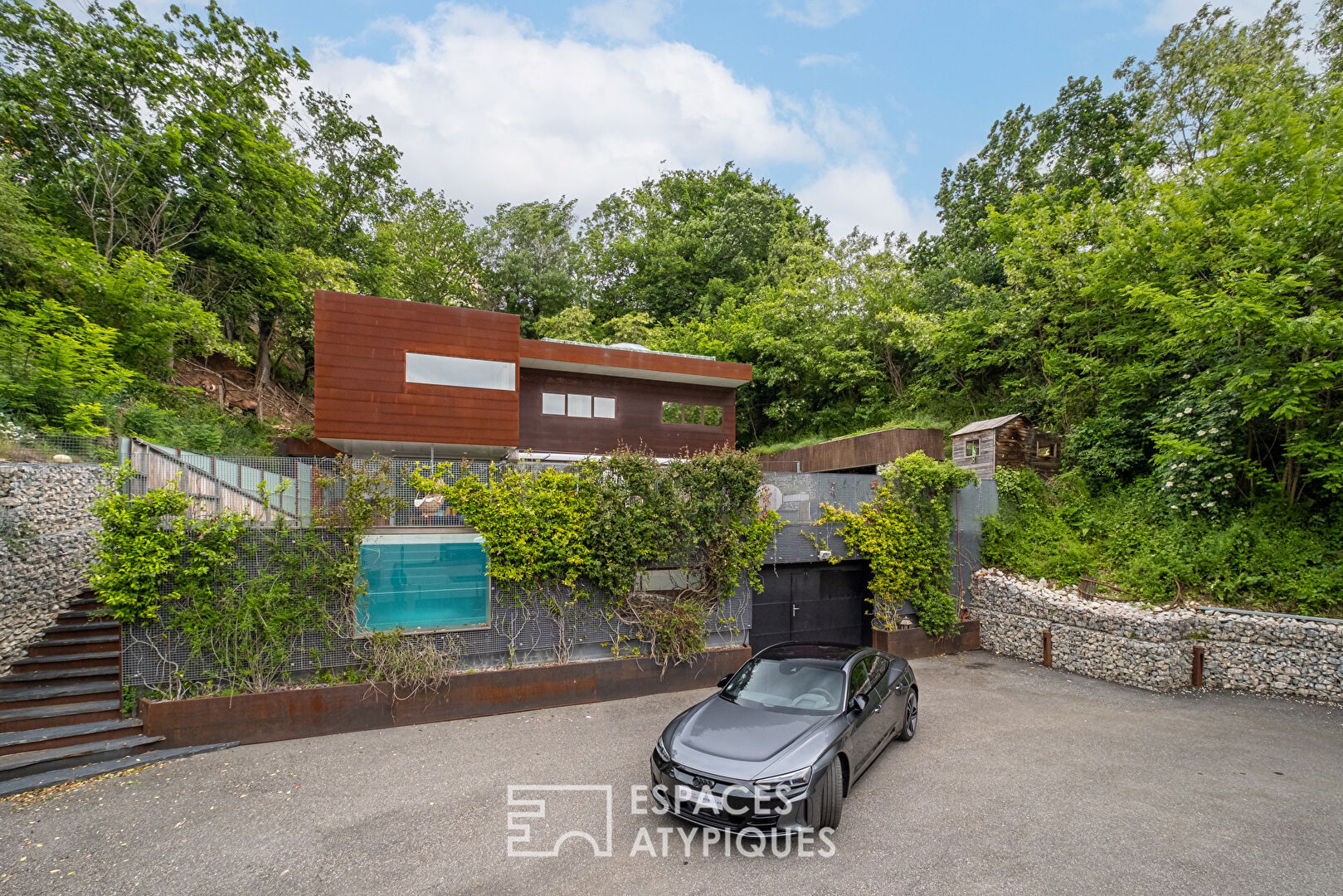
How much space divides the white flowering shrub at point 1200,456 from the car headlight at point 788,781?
927cm

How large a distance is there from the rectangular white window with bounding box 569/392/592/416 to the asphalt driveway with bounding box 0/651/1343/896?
9026 millimetres

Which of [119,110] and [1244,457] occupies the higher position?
[119,110]

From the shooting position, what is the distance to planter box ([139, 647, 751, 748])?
21.0 ft

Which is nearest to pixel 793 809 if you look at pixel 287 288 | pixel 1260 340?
pixel 1260 340

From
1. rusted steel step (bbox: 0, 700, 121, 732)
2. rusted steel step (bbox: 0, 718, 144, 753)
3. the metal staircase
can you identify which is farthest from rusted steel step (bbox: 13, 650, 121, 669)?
rusted steel step (bbox: 0, 718, 144, 753)

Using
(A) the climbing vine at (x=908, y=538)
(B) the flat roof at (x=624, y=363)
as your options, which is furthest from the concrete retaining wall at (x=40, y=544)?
(A) the climbing vine at (x=908, y=538)

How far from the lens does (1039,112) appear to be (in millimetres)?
20328

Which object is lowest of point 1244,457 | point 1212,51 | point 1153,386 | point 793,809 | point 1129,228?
point 793,809

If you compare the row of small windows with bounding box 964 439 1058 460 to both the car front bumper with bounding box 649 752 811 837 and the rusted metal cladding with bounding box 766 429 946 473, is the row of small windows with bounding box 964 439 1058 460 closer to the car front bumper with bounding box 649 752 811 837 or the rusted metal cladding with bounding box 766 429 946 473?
the rusted metal cladding with bounding box 766 429 946 473

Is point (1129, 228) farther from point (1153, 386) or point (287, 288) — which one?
point (287, 288)

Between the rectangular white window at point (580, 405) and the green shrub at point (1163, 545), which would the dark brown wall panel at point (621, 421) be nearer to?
the rectangular white window at point (580, 405)

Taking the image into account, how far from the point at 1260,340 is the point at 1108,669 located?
5.93 m

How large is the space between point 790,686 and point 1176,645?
7.19 metres

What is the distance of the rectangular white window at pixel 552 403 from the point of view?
14852 mm
